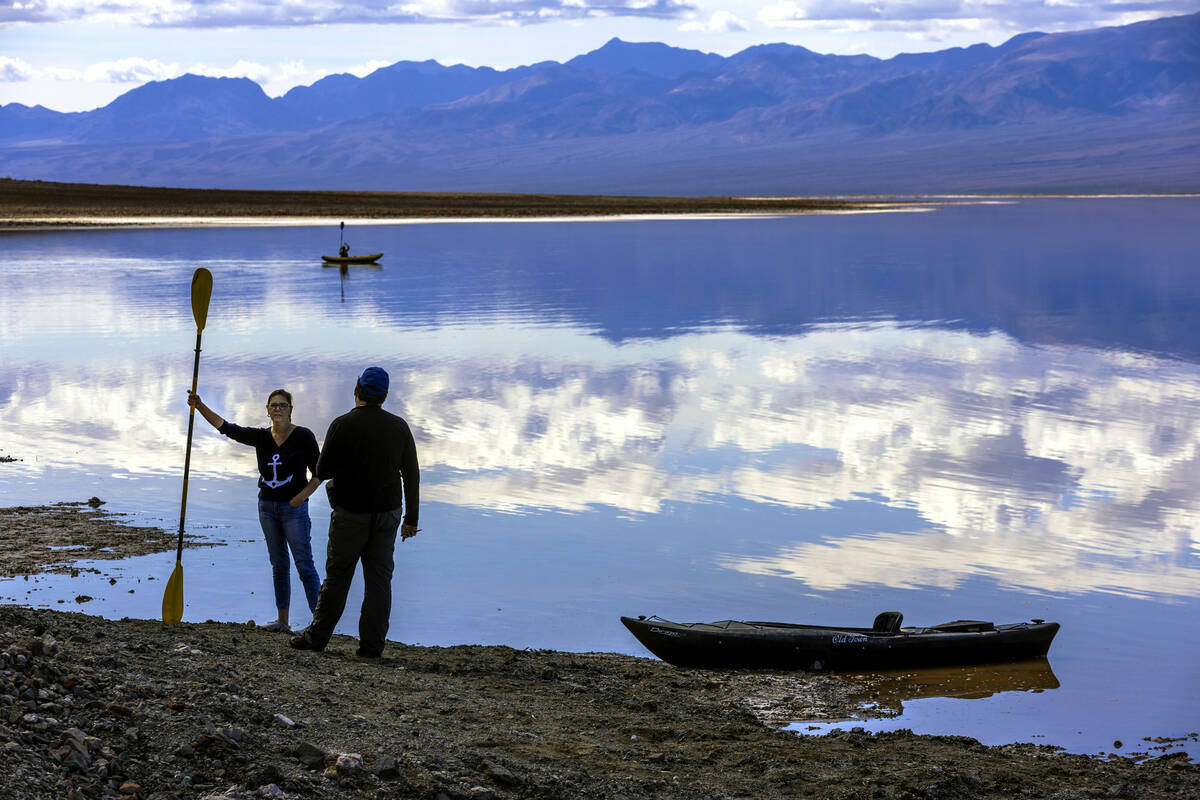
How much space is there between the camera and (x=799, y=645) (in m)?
8.37

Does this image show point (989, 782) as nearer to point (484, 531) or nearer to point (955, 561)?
point (955, 561)

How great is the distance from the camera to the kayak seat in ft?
27.8

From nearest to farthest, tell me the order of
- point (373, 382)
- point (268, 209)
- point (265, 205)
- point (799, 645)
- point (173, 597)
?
point (373, 382), point (173, 597), point (799, 645), point (268, 209), point (265, 205)

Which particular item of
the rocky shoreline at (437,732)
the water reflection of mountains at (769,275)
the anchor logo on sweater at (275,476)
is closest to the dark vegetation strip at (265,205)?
the water reflection of mountains at (769,275)

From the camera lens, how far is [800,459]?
15.1m

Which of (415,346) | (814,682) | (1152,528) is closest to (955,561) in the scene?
(1152,528)

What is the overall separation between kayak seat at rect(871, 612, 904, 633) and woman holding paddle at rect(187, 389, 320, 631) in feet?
10.9

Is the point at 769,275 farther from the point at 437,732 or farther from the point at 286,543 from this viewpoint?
the point at 437,732

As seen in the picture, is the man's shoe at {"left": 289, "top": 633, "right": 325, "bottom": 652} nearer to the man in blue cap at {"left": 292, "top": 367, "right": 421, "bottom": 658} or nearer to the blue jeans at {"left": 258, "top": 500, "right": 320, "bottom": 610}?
the man in blue cap at {"left": 292, "top": 367, "right": 421, "bottom": 658}

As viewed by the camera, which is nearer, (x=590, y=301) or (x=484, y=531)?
(x=484, y=531)

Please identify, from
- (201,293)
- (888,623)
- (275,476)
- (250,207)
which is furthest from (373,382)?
(250,207)

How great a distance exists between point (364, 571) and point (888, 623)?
3077 millimetres

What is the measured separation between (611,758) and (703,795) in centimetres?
50

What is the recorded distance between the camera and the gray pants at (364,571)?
780 centimetres
